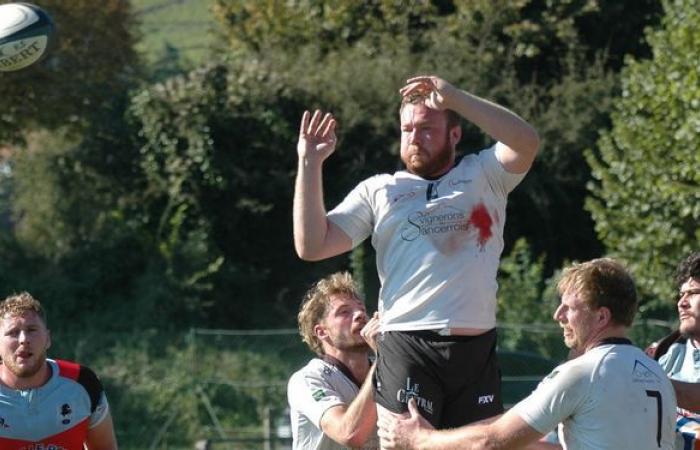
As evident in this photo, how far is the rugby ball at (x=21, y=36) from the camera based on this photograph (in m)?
9.85

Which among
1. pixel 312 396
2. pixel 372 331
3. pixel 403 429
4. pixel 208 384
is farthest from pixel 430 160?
pixel 208 384

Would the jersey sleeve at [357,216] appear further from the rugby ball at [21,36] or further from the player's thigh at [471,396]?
the rugby ball at [21,36]

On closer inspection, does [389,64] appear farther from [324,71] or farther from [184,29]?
[184,29]

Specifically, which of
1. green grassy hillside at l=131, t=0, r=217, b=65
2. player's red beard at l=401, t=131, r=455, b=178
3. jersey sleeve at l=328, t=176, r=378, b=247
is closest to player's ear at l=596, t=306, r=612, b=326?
player's red beard at l=401, t=131, r=455, b=178

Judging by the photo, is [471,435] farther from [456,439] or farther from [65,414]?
[65,414]

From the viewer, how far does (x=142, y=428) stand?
16531 mm

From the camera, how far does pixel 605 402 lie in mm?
5012

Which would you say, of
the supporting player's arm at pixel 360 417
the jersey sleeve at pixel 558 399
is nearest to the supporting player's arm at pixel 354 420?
the supporting player's arm at pixel 360 417

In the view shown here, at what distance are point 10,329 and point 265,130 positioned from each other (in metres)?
14.8

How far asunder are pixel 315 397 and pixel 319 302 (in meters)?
0.51

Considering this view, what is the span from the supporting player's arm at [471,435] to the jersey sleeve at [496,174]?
1.01m

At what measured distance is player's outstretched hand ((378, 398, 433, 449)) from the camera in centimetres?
534

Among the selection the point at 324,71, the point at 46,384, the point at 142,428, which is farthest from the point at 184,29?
the point at 46,384

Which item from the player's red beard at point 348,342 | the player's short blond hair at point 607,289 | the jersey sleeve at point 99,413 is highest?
the player's short blond hair at point 607,289
